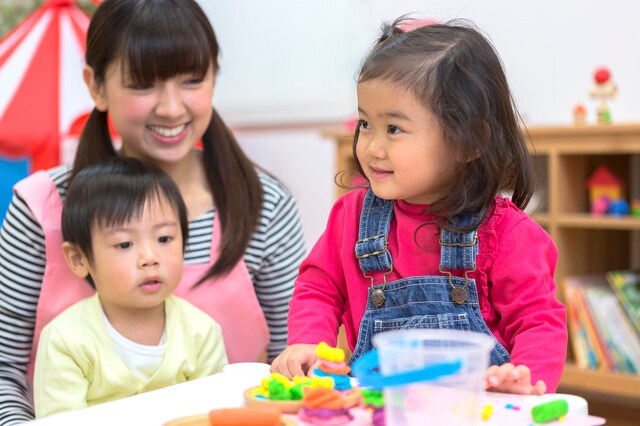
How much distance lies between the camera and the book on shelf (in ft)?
7.86

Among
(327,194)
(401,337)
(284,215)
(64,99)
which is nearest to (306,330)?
(401,337)

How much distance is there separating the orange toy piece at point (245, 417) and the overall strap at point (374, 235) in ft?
1.19

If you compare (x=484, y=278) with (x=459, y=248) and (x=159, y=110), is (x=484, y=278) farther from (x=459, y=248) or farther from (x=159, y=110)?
(x=159, y=110)

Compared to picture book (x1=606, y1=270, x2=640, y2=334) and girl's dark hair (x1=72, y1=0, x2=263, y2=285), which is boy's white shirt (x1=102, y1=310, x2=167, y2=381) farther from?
picture book (x1=606, y1=270, x2=640, y2=334)

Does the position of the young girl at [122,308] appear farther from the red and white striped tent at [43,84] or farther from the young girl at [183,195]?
the red and white striped tent at [43,84]

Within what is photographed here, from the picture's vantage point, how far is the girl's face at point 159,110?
1471 millimetres

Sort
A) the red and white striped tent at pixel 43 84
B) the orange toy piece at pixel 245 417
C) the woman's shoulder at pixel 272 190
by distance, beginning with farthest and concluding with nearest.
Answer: the red and white striped tent at pixel 43 84 < the woman's shoulder at pixel 272 190 < the orange toy piece at pixel 245 417

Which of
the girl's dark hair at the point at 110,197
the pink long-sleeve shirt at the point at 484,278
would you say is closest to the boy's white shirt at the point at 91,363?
the girl's dark hair at the point at 110,197

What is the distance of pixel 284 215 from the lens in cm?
162

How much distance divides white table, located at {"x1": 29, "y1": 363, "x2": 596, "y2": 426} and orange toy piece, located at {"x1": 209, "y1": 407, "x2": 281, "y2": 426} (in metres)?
0.08

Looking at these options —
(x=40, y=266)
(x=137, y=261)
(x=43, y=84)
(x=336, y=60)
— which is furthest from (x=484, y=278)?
(x=336, y=60)

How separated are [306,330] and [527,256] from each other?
0.29 meters

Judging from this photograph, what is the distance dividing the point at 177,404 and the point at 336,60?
103 inches

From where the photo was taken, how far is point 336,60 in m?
3.33
